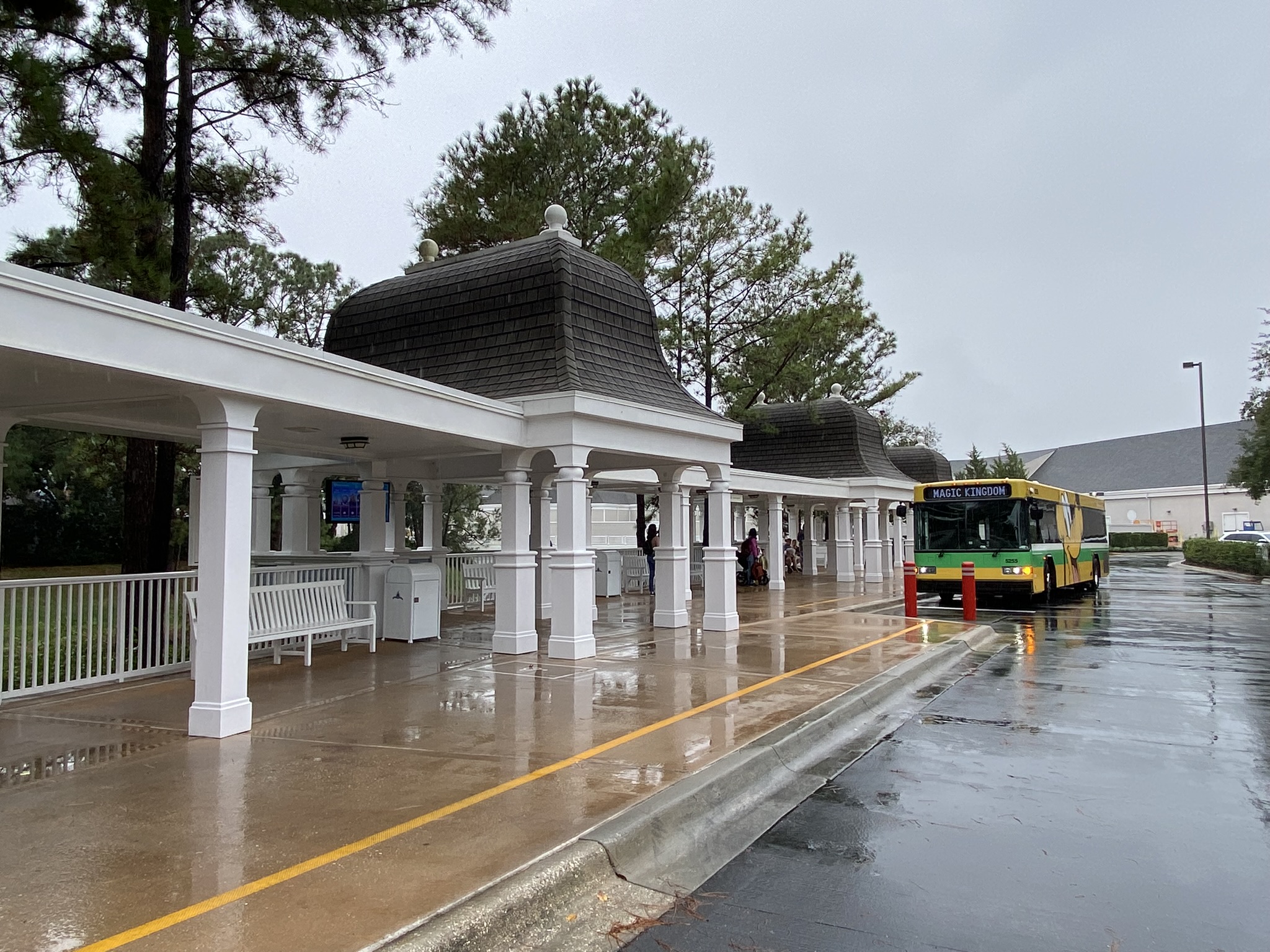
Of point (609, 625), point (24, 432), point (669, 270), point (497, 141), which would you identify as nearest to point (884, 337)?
Result: point (669, 270)

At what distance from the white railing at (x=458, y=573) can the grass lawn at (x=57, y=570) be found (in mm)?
14453

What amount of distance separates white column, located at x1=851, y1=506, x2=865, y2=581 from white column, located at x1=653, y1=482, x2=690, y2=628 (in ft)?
55.7

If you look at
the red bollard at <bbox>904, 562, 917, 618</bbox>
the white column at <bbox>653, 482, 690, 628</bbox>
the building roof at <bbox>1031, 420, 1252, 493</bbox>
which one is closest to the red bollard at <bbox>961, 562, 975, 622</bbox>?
the red bollard at <bbox>904, 562, 917, 618</bbox>

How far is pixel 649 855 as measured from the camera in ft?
15.7

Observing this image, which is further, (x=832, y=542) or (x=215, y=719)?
(x=832, y=542)

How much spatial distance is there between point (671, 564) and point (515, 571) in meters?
3.76

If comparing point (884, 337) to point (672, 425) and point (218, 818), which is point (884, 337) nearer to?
point (672, 425)

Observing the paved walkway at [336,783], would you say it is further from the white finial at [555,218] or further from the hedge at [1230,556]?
the hedge at [1230,556]

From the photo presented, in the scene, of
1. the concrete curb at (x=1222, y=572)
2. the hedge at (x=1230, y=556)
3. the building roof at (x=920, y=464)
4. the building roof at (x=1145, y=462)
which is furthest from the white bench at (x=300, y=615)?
the building roof at (x=1145, y=462)

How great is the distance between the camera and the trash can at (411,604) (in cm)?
1352

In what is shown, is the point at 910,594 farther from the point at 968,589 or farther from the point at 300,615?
the point at 300,615

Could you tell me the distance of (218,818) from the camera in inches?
203

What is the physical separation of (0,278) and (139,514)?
7.95 metres

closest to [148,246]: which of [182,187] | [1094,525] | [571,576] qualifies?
[182,187]
